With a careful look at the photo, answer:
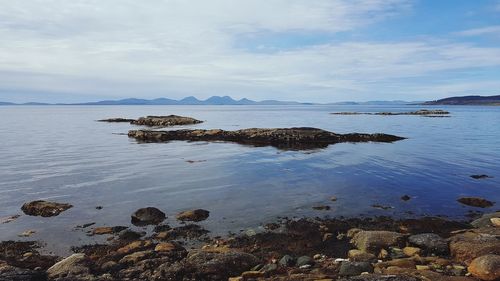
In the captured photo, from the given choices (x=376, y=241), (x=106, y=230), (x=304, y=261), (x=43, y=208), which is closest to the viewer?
(x=304, y=261)

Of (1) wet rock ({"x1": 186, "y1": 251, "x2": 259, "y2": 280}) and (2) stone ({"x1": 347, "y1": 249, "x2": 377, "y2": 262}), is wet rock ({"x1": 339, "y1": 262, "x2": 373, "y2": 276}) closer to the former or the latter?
(2) stone ({"x1": 347, "y1": 249, "x2": 377, "y2": 262})

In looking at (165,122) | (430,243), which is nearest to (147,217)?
(430,243)

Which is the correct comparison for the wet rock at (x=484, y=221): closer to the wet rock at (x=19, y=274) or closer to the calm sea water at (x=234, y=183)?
the calm sea water at (x=234, y=183)

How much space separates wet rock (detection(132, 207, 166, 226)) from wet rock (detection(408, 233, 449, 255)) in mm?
10761

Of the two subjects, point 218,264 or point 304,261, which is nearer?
point 218,264

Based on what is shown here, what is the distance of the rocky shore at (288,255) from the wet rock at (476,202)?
335 centimetres

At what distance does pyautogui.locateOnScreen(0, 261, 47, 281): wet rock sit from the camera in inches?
418

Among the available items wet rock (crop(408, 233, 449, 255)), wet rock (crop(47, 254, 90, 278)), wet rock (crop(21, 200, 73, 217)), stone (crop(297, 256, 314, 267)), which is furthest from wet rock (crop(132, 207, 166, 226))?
wet rock (crop(408, 233, 449, 255))

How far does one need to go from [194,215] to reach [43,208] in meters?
7.69

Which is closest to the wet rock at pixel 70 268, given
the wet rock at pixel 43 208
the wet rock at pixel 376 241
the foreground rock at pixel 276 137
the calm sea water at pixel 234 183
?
the calm sea water at pixel 234 183

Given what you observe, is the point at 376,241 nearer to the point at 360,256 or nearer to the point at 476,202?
the point at 360,256

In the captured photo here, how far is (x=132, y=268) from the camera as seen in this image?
1189 centimetres

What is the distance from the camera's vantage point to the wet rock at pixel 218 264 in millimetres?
11453

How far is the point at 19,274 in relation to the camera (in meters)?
10.9
